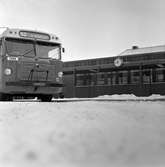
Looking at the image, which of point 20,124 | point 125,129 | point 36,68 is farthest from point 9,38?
point 125,129

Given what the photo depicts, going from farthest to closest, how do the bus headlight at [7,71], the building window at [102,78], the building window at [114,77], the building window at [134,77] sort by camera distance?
the building window at [102,78] < the building window at [114,77] < the building window at [134,77] < the bus headlight at [7,71]

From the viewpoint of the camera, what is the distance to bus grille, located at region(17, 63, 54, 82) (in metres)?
8.31

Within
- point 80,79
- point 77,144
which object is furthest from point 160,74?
point 77,144

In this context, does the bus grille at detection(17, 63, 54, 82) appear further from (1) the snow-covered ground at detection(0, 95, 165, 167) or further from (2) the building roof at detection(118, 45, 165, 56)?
(2) the building roof at detection(118, 45, 165, 56)

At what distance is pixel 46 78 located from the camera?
881 cm

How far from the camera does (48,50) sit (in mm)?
9164

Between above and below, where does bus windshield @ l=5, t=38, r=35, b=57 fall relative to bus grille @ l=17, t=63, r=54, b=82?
above

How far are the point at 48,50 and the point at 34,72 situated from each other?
1.21m

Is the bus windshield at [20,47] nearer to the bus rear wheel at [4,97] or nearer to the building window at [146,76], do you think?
the bus rear wheel at [4,97]

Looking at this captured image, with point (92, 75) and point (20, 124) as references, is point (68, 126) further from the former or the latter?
point (92, 75)

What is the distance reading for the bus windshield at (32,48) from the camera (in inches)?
327

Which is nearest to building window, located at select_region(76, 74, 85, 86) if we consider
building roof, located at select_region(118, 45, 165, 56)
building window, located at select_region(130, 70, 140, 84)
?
building window, located at select_region(130, 70, 140, 84)

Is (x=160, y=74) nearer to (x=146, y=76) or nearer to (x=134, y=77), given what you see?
(x=146, y=76)

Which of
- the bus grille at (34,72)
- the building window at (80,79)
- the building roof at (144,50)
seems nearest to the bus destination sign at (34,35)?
the bus grille at (34,72)
